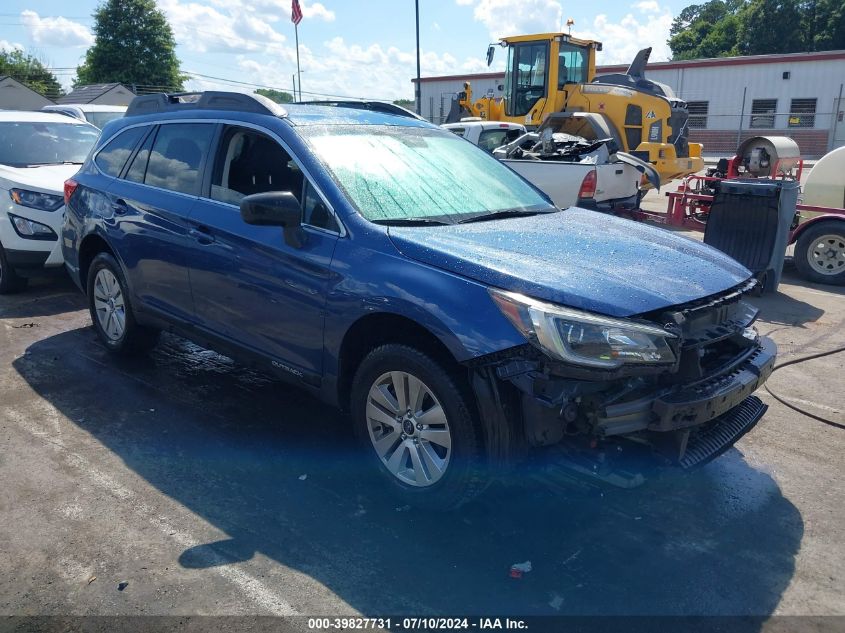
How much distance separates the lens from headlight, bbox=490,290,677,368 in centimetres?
291

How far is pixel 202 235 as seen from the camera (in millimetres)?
4371

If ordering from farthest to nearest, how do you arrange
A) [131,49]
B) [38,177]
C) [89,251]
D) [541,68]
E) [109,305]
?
[131,49]
[541,68]
[38,177]
[89,251]
[109,305]

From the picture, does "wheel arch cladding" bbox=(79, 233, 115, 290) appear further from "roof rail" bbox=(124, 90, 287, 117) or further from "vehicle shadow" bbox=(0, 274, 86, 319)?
"vehicle shadow" bbox=(0, 274, 86, 319)

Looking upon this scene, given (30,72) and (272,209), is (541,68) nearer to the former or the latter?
(272,209)

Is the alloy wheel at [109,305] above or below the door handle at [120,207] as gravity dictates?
below

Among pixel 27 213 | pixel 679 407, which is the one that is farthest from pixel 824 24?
pixel 679 407

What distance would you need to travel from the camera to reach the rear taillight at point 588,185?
10148mm

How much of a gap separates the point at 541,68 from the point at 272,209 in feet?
46.4

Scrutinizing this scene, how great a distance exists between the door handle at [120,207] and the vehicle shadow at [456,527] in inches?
56.2

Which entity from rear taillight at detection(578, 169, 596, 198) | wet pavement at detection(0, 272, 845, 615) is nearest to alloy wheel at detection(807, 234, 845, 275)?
rear taillight at detection(578, 169, 596, 198)

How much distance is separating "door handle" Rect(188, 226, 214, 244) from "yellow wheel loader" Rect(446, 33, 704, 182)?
41.0 feet

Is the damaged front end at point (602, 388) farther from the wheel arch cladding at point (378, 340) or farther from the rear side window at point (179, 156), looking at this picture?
the rear side window at point (179, 156)

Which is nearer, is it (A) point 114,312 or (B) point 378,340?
(B) point 378,340

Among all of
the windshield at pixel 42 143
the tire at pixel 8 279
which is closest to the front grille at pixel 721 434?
the tire at pixel 8 279
